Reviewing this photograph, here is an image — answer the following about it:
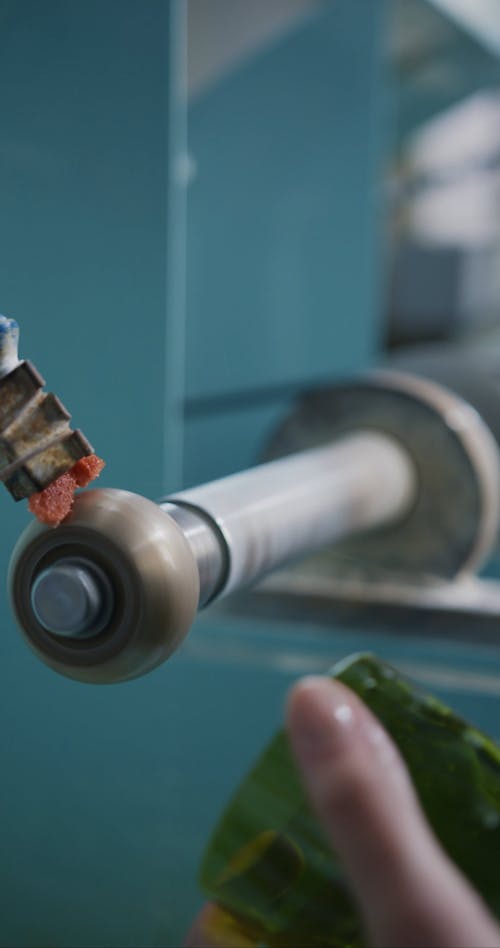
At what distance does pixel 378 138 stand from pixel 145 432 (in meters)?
0.44

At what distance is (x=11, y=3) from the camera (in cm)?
20

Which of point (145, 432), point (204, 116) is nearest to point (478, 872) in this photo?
point (145, 432)

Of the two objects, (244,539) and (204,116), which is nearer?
(244,539)

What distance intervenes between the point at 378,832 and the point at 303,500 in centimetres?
16

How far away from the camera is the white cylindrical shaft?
225 millimetres

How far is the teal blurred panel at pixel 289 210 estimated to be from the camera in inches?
18.9

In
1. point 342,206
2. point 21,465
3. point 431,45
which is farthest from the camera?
point 431,45

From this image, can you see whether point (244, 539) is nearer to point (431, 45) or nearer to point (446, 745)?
point (446, 745)

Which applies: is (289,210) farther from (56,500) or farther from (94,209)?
(56,500)

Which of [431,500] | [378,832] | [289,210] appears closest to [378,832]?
[378,832]

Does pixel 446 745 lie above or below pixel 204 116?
below

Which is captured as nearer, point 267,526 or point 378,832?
point 378,832

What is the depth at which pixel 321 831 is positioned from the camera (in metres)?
0.19

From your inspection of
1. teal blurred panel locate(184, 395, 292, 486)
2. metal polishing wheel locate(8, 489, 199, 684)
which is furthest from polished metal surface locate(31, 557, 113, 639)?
teal blurred panel locate(184, 395, 292, 486)
